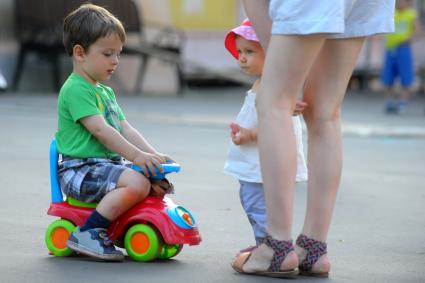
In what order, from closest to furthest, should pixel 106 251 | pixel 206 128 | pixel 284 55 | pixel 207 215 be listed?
1. pixel 284 55
2. pixel 106 251
3. pixel 207 215
4. pixel 206 128

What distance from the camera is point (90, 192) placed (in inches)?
193

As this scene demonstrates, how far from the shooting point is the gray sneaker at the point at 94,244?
478 cm

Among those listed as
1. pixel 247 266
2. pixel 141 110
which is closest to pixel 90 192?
pixel 247 266

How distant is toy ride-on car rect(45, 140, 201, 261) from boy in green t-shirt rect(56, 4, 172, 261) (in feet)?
0.19

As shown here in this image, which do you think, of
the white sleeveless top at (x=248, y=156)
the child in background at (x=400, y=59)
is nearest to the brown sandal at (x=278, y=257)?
the white sleeveless top at (x=248, y=156)

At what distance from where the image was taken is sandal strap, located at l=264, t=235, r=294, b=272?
440cm

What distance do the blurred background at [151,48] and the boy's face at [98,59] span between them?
12978mm

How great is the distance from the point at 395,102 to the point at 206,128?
406 cm

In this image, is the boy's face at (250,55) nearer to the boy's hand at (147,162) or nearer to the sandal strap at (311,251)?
the boy's hand at (147,162)

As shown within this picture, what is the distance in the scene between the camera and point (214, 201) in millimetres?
7023

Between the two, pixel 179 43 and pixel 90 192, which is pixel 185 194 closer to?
pixel 90 192

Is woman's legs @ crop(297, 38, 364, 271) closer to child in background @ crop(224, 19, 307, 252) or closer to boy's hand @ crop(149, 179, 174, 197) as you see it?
child in background @ crop(224, 19, 307, 252)

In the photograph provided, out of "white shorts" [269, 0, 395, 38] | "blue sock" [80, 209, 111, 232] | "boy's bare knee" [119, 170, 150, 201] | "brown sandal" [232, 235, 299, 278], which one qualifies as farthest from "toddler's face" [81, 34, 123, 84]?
"brown sandal" [232, 235, 299, 278]

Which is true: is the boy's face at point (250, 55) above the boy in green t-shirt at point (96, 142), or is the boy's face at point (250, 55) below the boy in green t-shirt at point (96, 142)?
above
